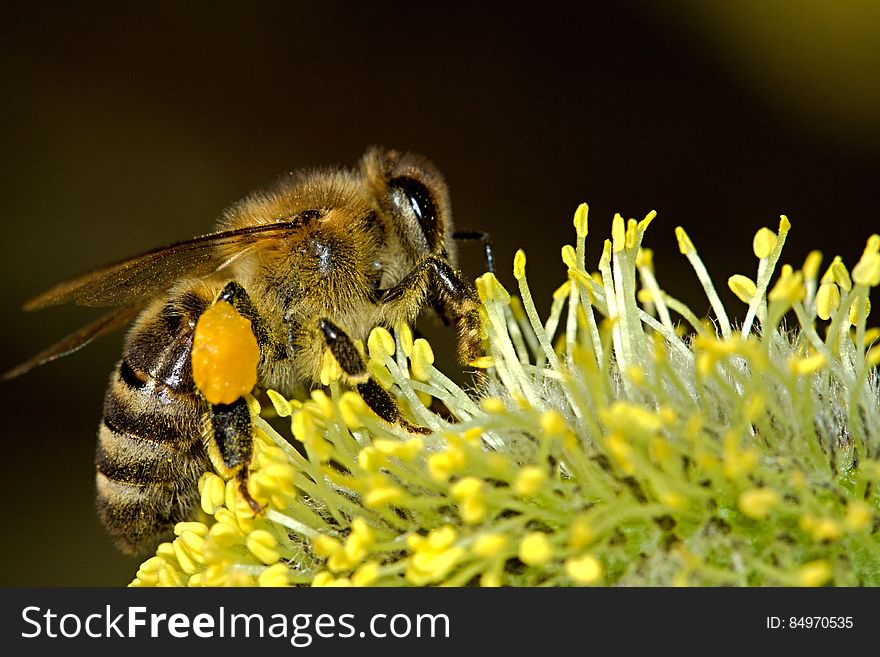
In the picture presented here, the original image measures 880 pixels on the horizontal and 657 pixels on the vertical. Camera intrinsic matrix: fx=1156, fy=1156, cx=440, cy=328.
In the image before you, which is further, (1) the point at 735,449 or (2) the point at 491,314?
(2) the point at 491,314

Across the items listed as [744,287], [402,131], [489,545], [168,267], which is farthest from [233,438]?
[402,131]

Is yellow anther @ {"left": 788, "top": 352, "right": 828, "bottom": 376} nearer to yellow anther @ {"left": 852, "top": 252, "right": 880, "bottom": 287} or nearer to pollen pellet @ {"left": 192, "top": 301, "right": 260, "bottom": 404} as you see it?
yellow anther @ {"left": 852, "top": 252, "right": 880, "bottom": 287}

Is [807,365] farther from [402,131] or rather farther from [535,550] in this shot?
[402,131]

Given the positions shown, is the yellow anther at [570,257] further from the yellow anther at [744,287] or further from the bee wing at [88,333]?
the bee wing at [88,333]

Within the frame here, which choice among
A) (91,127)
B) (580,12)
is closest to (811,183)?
(580,12)

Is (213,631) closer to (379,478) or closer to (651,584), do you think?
(379,478)

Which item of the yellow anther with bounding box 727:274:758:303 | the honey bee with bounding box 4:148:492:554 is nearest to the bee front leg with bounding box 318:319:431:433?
the honey bee with bounding box 4:148:492:554

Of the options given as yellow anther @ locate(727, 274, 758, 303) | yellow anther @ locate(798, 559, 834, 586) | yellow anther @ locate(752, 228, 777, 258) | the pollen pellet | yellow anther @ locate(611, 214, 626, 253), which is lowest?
yellow anther @ locate(798, 559, 834, 586)
